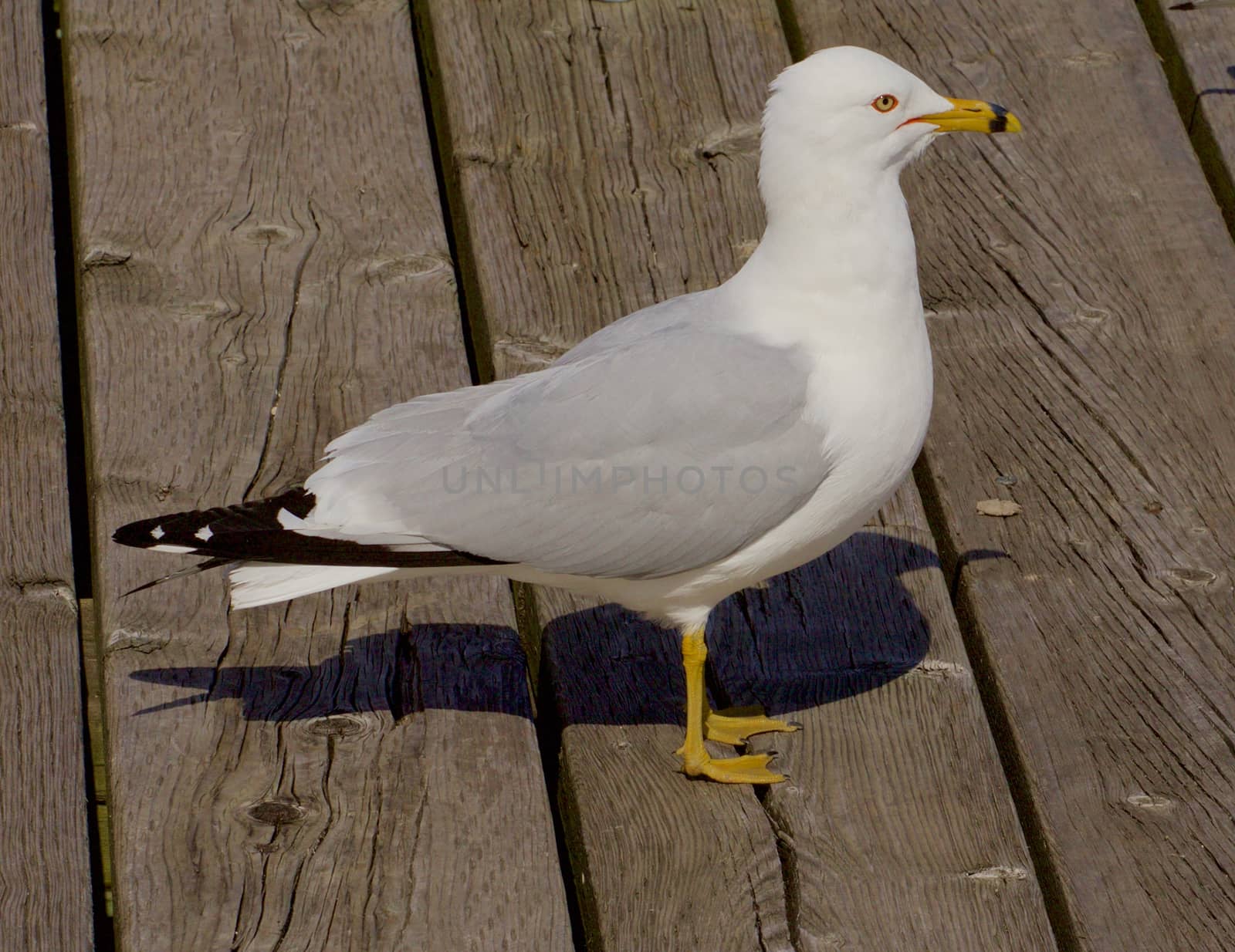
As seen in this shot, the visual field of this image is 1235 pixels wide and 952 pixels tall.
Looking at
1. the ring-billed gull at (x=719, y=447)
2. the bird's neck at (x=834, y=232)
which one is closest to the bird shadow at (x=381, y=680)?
the ring-billed gull at (x=719, y=447)

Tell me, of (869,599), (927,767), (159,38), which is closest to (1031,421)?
(869,599)

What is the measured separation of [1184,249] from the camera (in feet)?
13.0

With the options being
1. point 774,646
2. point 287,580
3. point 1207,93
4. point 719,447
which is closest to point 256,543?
point 287,580

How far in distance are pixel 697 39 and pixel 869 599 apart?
1955mm

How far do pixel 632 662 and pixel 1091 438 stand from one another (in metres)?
1.18

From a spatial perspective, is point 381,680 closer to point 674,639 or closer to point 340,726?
point 340,726

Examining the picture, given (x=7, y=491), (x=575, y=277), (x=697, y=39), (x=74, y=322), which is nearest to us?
(x=7, y=491)

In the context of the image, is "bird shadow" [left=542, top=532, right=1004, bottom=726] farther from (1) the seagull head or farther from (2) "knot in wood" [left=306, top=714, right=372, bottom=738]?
(1) the seagull head

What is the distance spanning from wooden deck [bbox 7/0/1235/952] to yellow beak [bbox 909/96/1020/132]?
82 cm

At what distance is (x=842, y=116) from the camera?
109 inches

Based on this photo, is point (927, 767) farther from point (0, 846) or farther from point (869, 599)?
point (0, 846)

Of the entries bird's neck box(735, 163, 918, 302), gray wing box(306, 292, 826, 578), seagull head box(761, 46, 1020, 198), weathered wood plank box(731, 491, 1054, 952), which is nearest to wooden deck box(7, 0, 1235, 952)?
weathered wood plank box(731, 491, 1054, 952)

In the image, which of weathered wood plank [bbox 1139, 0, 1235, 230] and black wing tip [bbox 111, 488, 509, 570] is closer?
black wing tip [bbox 111, 488, 509, 570]

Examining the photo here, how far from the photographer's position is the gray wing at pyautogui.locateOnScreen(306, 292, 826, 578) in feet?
9.16
